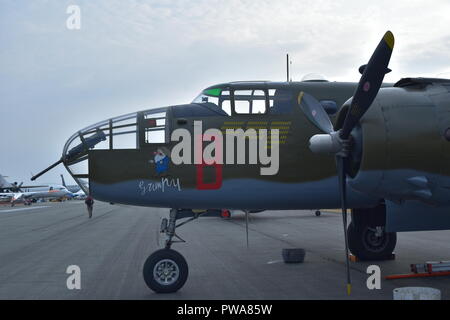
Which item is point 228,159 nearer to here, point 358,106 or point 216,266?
point 358,106

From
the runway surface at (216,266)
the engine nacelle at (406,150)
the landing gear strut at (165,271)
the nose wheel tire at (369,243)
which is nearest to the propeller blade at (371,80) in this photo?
the engine nacelle at (406,150)

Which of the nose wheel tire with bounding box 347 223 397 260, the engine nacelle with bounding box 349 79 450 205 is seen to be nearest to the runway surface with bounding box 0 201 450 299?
the nose wheel tire with bounding box 347 223 397 260

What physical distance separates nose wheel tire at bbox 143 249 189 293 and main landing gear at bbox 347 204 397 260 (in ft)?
19.6

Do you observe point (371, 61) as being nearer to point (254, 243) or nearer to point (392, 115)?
point (392, 115)

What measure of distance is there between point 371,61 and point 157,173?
4.78 m

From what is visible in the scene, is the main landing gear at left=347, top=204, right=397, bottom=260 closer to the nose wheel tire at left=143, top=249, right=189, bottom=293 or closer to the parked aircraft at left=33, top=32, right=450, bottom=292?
A: the parked aircraft at left=33, top=32, right=450, bottom=292

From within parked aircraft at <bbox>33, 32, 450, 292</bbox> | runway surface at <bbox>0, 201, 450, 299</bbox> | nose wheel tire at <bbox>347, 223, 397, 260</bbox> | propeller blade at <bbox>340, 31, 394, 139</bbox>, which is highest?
propeller blade at <bbox>340, 31, 394, 139</bbox>

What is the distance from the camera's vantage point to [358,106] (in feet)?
25.7

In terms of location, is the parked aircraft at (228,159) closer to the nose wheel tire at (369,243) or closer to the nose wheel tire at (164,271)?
the nose wheel tire at (164,271)

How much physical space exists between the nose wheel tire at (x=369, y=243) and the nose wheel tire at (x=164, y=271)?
5973 mm

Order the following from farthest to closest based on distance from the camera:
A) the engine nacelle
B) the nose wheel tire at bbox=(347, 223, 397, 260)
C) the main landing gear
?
the nose wheel tire at bbox=(347, 223, 397, 260) → the main landing gear → the engine nacelle

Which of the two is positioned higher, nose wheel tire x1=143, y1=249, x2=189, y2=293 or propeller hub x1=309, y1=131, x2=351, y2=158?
propeller hub x1=309, y1=131, x2=351, y2=158

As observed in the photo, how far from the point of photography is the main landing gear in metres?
12.6
